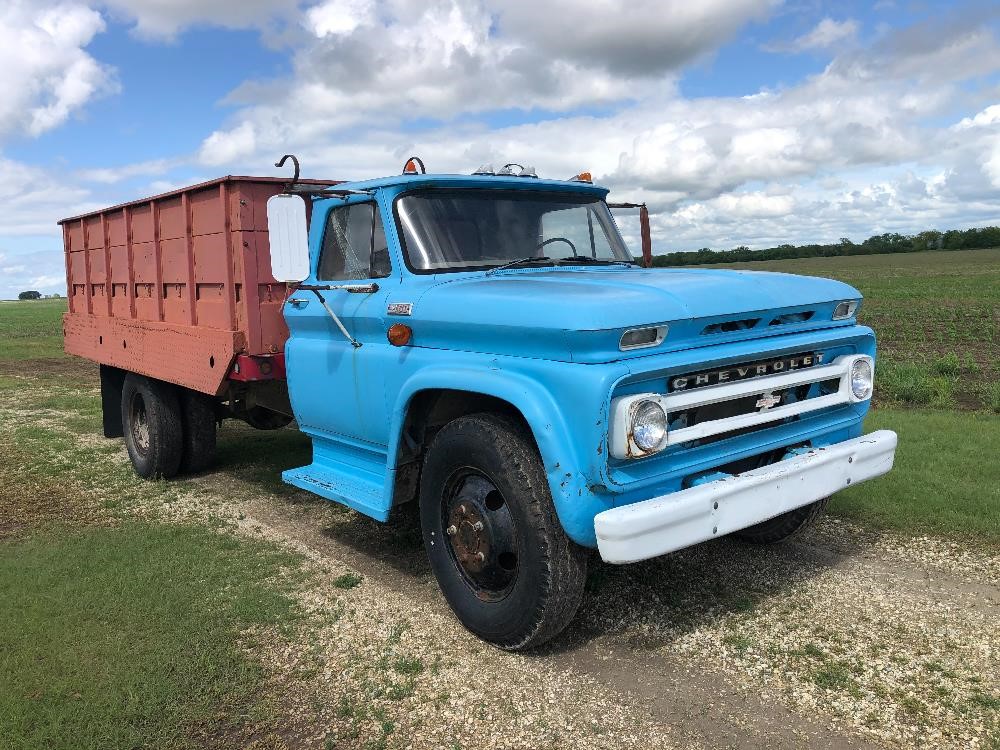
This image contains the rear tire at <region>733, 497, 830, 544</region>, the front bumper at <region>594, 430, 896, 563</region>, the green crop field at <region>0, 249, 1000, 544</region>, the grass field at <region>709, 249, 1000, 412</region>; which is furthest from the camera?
the grass field at <region>709, 249, 1000, 412</region>

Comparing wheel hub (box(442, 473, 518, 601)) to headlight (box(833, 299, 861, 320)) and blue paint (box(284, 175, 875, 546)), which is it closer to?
blue paint (box(284, 175, 875, 546))

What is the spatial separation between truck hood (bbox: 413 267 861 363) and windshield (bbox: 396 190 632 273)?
0.24 metres

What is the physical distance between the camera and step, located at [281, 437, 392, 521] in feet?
14.4

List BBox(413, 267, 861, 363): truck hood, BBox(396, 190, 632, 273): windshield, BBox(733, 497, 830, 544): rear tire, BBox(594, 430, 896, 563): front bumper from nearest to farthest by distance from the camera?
BBox(594, 430, 896, 563): front bumper → BBox(413, 267, 861, 363): truck hood → BBox(396, 190, 632, 273): windshield → BBox(733, 497, 830, 544): rear tire

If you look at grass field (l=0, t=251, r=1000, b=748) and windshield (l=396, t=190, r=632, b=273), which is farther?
windshield (l=396, t=190, r=632, b=273)

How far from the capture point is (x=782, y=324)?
12.9 ft

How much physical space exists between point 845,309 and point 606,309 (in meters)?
1.75

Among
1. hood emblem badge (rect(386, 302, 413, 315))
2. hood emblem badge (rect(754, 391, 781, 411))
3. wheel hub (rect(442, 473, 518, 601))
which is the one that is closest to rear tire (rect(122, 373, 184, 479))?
hood emblem badge (rect(386, 302, 413, 315))

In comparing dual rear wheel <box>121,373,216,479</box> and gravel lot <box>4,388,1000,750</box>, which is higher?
dual rear wheel <box>121,373,216,479</box>

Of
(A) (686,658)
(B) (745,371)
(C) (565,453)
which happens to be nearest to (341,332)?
(C) (565,453)

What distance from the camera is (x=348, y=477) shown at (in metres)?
4.81

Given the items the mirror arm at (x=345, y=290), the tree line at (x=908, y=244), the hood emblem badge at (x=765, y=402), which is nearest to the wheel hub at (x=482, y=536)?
the mirror arm at (x=345, y=290)

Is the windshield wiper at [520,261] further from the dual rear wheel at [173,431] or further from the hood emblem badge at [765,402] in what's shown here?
the dual rear wheel at [173,431]

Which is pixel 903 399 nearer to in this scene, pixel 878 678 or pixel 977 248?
pixel 878 678
